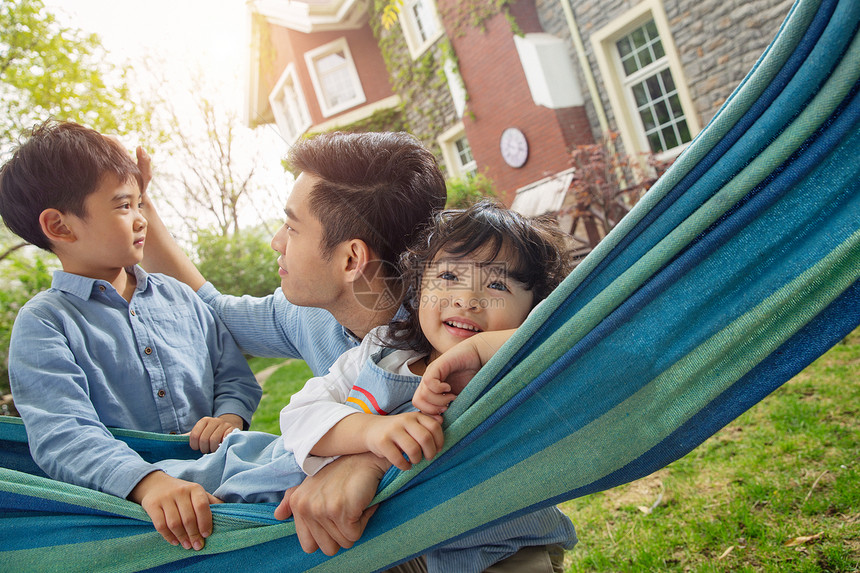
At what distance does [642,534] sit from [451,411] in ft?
4.28

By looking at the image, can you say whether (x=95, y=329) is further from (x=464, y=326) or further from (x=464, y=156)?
(x=464, y=156)

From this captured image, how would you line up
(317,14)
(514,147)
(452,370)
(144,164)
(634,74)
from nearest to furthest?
(452,370)
(144,164)
(634,74)
(514,147)
(317,14)

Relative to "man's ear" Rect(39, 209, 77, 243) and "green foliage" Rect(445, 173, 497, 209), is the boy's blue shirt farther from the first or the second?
"green foliage" Rect(445, 173, 497, 209)

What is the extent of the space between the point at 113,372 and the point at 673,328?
3.98ft

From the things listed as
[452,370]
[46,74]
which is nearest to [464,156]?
[46,74]

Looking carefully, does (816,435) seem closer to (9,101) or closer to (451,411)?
(451,411)

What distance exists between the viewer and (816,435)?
214cm

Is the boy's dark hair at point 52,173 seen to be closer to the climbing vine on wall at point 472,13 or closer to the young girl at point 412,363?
the young girl at point 412,363

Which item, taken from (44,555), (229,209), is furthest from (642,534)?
(229,209)

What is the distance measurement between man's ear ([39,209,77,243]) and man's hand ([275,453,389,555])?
90cm

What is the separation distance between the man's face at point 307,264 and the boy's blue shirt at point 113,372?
39 cm

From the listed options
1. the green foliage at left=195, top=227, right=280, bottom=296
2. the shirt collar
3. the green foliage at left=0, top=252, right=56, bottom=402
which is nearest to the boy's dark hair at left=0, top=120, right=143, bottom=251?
the shirt collar

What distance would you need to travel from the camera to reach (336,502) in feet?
2.89

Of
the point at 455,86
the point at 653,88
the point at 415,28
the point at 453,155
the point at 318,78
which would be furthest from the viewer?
the point at 318,78
